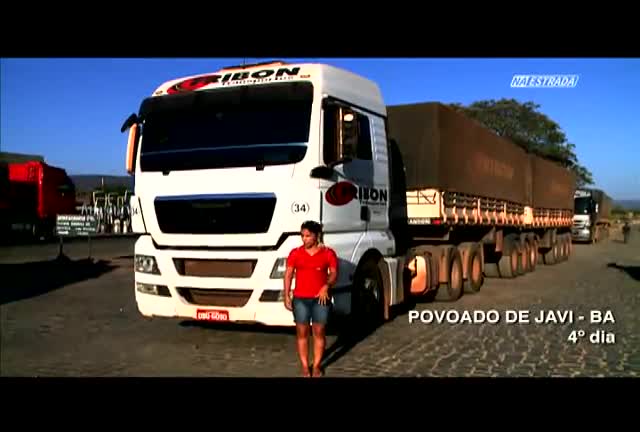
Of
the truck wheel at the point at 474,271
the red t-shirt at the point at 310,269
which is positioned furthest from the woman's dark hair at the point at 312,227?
the truck wheel at the point at 474,271

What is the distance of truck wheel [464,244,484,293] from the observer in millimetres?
9898

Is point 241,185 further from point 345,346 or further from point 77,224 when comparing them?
point 77,224

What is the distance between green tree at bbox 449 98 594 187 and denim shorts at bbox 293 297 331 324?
10.1 feet

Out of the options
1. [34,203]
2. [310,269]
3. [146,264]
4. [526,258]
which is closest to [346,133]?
[310,269]

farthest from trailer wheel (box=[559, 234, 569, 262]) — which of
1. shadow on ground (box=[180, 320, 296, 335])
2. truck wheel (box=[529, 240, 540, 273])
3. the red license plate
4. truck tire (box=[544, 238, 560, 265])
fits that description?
the red license plate

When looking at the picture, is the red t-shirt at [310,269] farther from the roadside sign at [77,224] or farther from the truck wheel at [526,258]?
the roadside sign at [77,224]

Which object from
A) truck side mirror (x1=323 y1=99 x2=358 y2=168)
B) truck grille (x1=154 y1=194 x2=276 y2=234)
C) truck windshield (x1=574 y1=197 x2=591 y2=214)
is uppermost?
truck side mirror (x1=323 y1=99 x2=358 y2=168)

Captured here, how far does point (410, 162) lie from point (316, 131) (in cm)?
305

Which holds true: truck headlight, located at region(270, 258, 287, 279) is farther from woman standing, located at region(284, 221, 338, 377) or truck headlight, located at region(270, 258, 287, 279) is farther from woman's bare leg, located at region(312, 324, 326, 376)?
woman's bare leg, located at region(312, 324, 326, 376)

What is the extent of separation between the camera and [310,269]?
522 centimetres

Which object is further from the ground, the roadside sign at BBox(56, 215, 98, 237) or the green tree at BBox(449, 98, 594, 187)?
the green tree at BBox(449, 98, 594, 187)

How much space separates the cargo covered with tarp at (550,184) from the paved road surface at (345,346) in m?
5.58
